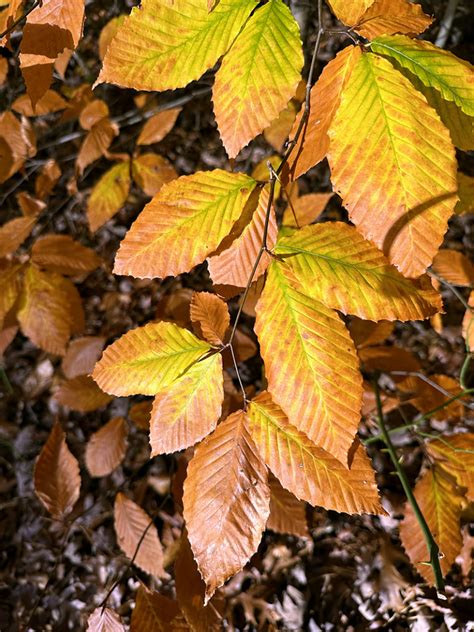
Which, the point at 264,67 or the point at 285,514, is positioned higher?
the point at 264,67

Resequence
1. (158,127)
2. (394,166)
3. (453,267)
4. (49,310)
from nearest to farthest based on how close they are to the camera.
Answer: (394,166)
(453,267)
(49,310)
(158,127)

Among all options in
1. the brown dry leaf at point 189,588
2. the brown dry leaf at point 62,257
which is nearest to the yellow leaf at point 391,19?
the brown dry leaf at point 189,588

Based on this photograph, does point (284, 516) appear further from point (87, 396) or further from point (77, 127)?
point (77, 127)

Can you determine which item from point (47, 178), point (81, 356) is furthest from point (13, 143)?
point (81, 356)

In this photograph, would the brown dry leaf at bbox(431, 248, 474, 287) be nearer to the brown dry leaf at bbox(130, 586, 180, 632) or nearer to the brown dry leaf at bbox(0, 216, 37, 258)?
the brown dry leaf at bbox(130, 586, 180, 632)

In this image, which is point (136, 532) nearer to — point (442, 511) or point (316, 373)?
point (442, 511)

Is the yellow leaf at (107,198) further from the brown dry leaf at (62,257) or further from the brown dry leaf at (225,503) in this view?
the brown dry leaf at (225,503)
